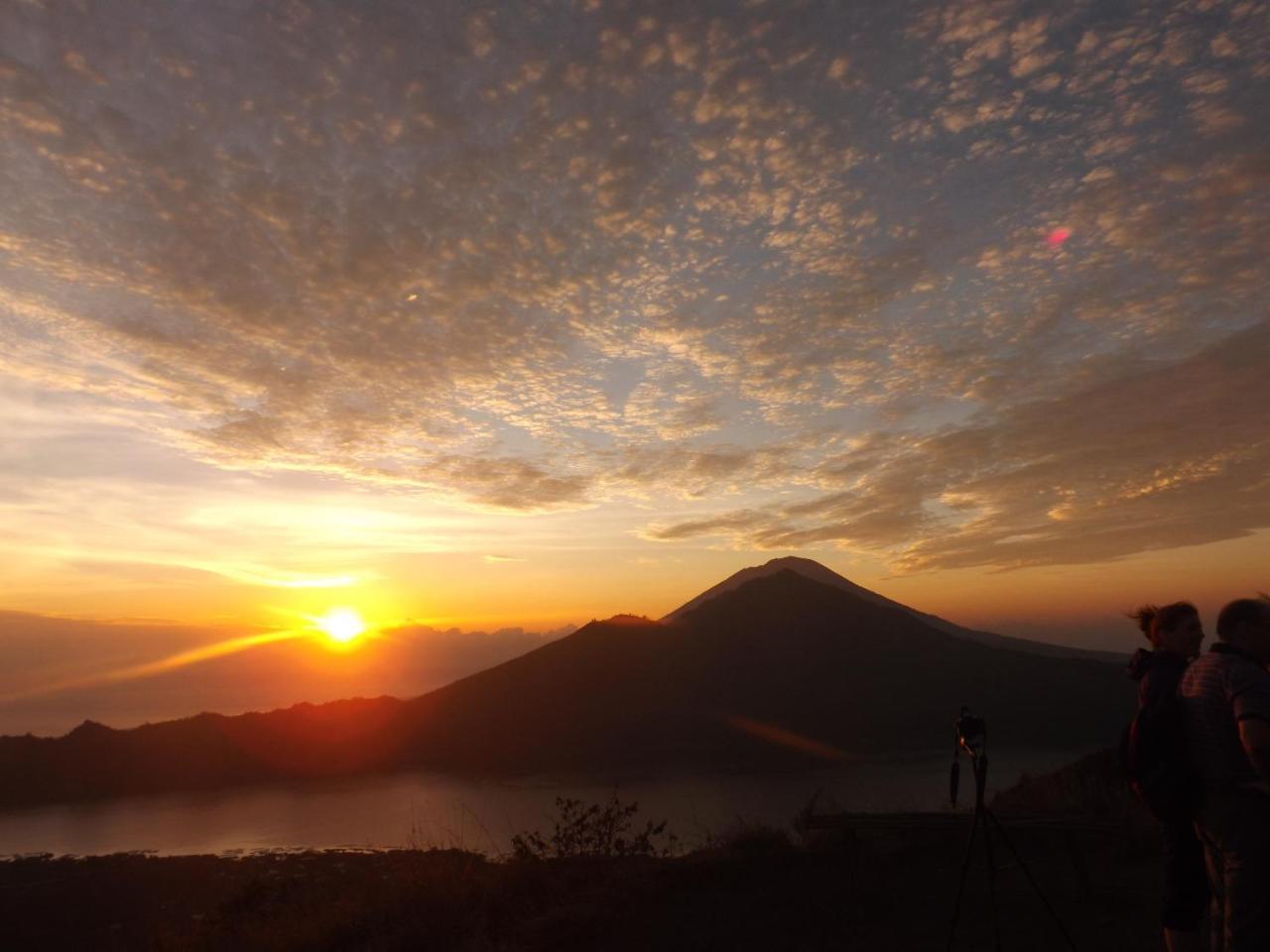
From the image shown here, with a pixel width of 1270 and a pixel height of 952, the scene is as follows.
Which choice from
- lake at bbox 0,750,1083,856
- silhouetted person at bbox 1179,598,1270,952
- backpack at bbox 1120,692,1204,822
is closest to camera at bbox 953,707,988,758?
backpack at bbox 1120,692,1204,822

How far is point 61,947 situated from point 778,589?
68.2 m

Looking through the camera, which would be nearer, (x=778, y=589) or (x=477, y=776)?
(x=477, y=776)

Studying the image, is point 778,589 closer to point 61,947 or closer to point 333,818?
point 333,818

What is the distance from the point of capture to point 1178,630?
12.7 ft

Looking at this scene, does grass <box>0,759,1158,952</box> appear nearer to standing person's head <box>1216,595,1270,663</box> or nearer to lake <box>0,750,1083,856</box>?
standing person's head <box>1216,595,1270,663</box>

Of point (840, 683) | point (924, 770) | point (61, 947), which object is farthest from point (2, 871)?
point (840, 683)

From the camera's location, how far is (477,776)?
5181cm

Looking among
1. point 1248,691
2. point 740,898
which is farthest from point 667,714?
point 1248,691

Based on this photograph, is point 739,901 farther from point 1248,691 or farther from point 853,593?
point 853,593

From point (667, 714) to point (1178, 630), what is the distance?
2325 inches

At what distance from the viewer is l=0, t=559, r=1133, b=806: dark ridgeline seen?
52.0 m

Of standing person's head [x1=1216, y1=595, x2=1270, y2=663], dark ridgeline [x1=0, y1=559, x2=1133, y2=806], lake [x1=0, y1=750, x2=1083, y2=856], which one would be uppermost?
standing person's head [x1=1216, y1=595, x2=1270, y2=663]

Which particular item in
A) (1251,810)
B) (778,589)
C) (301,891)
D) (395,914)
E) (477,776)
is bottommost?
(477,776)

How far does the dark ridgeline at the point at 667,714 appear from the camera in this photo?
52031 millimetres
